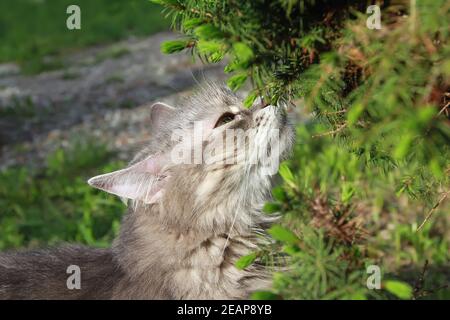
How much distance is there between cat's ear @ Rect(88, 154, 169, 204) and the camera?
8.93ft

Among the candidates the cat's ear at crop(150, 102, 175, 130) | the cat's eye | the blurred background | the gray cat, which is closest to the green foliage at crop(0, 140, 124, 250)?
the blurred background

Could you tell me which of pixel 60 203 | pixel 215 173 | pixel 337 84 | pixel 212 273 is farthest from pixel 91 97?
pixel 337 84

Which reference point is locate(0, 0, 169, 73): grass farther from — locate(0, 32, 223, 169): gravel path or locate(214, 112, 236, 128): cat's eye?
locate(214, 112, 236, 128): cat's eye

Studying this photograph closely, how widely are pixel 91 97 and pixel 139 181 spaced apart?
5.82 m

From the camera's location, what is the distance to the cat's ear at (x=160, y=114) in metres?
3.38

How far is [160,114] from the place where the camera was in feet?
11.5

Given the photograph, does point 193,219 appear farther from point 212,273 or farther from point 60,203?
point 60,203

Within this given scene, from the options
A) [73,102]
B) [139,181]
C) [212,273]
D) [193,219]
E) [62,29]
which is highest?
[62,29]

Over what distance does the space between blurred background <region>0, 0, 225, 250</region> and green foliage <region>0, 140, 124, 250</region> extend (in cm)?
1

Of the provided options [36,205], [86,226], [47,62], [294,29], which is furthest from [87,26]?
[294,29]

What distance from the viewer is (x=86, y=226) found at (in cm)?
486

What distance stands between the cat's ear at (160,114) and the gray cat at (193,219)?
0.45 meters

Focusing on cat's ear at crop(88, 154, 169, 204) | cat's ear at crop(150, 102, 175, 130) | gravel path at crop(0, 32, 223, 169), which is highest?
gravel path at crop(0, 32, 223, 169)
